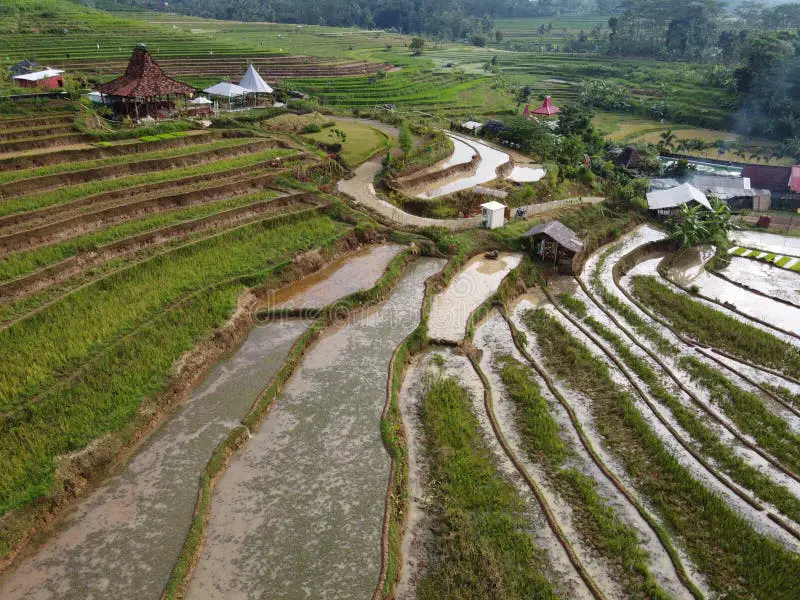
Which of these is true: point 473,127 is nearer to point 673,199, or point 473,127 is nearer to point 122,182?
point 673,199

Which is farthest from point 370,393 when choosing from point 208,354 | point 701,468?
point 701,468

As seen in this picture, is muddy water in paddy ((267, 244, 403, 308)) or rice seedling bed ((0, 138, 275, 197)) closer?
muddy water in paddy ((267, 244, 403, 308))

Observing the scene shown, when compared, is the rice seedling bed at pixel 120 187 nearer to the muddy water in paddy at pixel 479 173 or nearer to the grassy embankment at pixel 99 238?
the grassy embankment at pixel 99 238

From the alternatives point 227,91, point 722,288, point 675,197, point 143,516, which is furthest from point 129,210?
point 675,197

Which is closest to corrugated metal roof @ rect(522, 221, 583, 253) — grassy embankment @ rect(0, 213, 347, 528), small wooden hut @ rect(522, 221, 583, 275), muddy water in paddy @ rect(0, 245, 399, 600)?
small wooden hut @ rect(522, 221, 583, 275)

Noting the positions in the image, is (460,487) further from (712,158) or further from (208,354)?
(712,158)

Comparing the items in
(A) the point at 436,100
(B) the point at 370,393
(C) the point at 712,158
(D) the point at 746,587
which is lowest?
(D) the point at 746,587

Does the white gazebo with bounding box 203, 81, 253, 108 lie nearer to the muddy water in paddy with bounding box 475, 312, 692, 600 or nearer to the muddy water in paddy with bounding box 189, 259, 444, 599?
the muddy water in paddy with bounding box 189, 259, 444, 599
